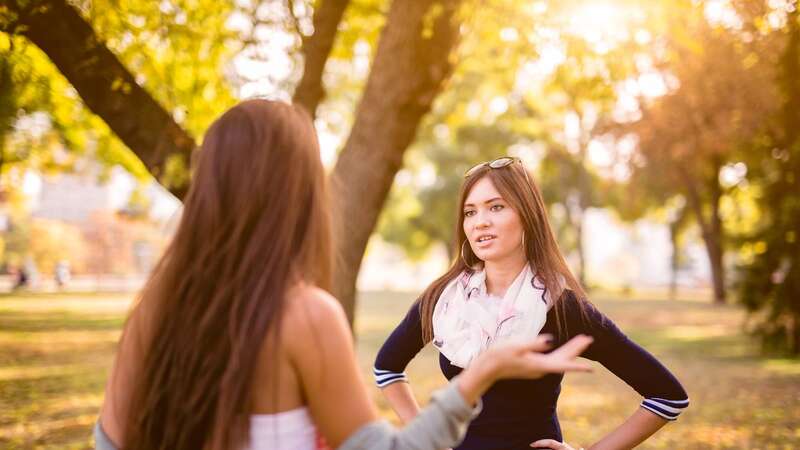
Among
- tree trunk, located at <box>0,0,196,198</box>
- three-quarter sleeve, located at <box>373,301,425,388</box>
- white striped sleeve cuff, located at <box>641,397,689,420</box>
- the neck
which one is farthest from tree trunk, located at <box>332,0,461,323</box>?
white striped sleeve cuff, located at <box>641,397,689,420</box>

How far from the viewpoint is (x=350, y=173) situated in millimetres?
6520

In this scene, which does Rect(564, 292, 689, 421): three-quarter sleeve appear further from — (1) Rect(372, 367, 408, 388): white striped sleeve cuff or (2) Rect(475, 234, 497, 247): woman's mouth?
(1) Rect(372, 367, 408, 388): white striped sleeve cuff

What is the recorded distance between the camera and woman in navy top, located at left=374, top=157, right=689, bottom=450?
8.80 ft

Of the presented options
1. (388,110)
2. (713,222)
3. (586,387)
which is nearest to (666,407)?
(388,110)

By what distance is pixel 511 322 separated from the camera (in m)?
2.75

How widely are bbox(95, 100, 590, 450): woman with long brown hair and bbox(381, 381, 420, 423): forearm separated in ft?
4.09

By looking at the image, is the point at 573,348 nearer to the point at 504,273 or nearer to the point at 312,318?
the point at 312,318

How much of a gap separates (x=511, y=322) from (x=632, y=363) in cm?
49

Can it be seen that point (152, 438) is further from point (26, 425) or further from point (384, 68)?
point (26, 425)

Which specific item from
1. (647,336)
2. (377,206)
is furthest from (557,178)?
(377,206)

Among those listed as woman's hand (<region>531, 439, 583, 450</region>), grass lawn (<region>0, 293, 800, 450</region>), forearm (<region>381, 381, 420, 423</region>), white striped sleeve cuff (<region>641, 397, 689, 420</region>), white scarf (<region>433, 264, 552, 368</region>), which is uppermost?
white scarf (<region>433, 264, 552, 368</region>)

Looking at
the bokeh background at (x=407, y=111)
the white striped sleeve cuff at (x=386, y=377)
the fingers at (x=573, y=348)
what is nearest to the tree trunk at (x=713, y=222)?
the bokeh background at (x=407, y=111)

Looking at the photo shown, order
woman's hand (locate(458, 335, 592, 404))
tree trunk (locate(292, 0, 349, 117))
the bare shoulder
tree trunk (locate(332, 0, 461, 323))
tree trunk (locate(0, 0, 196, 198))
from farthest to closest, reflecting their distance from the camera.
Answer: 1. tree trunk (locate(292, 0, 349, 117))
2. tree trunk (locate(332, 0, 461, 323))
3. tree trunk (locate(0, 0, 196, 198))
4. woman's hand (locate(458, 335, 592, 404))
5. the bare shoulder

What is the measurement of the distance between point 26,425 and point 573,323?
7306mm
